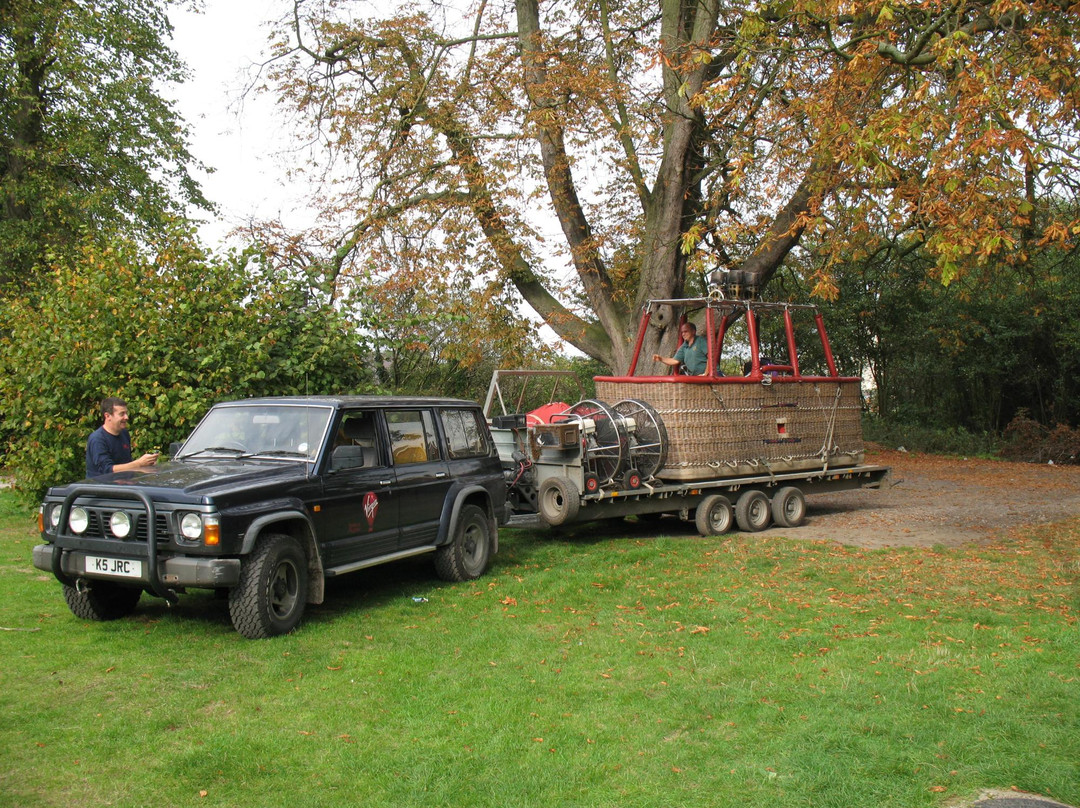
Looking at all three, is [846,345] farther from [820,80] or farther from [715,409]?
[715,409]

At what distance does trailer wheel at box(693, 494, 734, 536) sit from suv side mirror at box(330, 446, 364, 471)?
526 centimetres

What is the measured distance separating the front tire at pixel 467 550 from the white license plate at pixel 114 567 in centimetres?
306

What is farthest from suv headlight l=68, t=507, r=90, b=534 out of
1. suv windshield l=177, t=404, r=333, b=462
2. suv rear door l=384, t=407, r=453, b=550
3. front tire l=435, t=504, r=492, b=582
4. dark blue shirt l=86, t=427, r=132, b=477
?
front tire l=435, t=504, r=492, b=582

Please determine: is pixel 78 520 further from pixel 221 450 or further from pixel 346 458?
pixel 346 458

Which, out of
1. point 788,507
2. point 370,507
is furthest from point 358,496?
point 788,507

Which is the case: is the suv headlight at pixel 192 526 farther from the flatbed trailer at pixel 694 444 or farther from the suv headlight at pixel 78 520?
the flatbed trailer at pixel 694 444

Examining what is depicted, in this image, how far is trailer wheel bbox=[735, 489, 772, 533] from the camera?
11.8 m

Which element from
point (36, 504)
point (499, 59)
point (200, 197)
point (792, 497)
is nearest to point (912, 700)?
point (792, 497)

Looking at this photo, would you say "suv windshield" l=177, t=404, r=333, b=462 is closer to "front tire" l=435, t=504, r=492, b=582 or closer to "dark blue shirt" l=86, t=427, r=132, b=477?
"dark blue shirt" l=86, t=427, r=132, b=477

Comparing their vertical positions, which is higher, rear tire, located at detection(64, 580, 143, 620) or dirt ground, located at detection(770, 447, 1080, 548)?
rear tire, located at detection(64, 580, 143, 620)

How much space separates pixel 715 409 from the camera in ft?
37.6

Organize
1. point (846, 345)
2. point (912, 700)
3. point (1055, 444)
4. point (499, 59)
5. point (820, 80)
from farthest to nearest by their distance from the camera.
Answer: point (846, 345)
point (1055, 444)
point (499, 59)
point (820, 80)
point (912, 700)

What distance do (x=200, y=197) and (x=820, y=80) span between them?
19662mm

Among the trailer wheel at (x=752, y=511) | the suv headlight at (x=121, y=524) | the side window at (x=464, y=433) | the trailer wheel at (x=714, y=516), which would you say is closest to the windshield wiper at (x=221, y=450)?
the suv headlight at (x=121, y=524)
